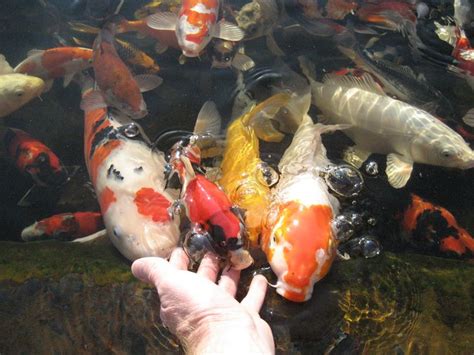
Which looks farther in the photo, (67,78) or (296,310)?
(67,78)

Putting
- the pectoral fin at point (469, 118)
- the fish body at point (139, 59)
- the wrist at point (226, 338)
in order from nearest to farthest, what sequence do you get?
the wrist at point (226, 338) → the pectoral fin at point (469, 118) → the fish body at point (139, 59)

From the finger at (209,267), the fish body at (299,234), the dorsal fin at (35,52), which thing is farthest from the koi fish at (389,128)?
the dorsal fin at (35,52)

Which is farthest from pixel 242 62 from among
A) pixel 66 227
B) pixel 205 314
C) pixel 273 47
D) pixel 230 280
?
pixel 205 314

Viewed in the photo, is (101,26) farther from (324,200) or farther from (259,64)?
(324,200)

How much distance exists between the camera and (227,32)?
5289 mm

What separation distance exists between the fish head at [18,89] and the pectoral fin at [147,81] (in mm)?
1235

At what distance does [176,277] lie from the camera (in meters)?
2.38

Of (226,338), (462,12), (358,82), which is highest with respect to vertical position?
(226,338)

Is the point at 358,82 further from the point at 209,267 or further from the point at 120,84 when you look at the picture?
the point at 209,267

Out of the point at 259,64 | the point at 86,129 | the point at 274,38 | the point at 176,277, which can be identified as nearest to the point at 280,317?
the point at 176,277

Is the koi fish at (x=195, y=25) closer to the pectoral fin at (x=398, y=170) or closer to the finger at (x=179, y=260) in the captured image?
the pectoral fin at (x=398, y=170)

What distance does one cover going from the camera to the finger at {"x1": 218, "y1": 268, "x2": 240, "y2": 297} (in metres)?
2.68

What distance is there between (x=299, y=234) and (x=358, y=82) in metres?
2.37

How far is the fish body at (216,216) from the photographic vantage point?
9.26ft
